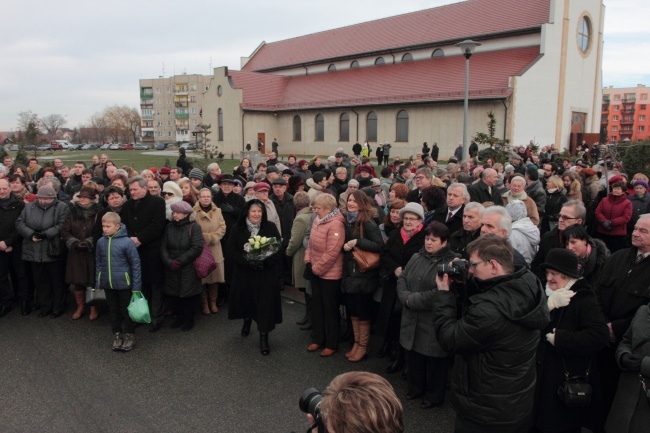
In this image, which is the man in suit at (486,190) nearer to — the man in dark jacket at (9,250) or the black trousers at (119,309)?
the black trousers at (119,309)

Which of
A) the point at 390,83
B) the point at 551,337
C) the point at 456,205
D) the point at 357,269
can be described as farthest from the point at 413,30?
the point at 551,337

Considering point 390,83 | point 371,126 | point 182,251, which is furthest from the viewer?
point 371,126

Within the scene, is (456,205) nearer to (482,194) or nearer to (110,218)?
(482,194)

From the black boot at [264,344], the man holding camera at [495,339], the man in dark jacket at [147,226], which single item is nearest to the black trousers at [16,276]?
the man in dark jacket at [147,226]

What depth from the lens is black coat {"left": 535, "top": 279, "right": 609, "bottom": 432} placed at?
3662 mm

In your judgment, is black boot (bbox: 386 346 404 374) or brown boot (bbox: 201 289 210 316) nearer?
black boot (bbox: 386 346 404 374)

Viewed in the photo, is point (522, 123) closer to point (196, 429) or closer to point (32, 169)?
point (32, 169)

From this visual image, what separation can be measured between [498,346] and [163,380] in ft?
12.2

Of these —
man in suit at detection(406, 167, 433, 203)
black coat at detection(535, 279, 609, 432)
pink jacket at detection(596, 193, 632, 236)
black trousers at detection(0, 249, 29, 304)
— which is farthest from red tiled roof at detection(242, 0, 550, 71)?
black coat at detection(535, 279, 609, 432)

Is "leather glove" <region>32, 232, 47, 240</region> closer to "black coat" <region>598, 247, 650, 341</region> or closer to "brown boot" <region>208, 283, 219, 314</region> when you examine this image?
"brown boot" <region>208, 283, 219, 314</region>

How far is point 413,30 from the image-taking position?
40312 millimetres

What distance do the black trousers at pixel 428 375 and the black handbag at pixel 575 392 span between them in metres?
1.30

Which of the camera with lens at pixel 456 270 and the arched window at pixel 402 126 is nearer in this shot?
the camera with lens at pixel 456 270

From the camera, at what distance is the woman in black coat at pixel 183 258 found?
6730mm
